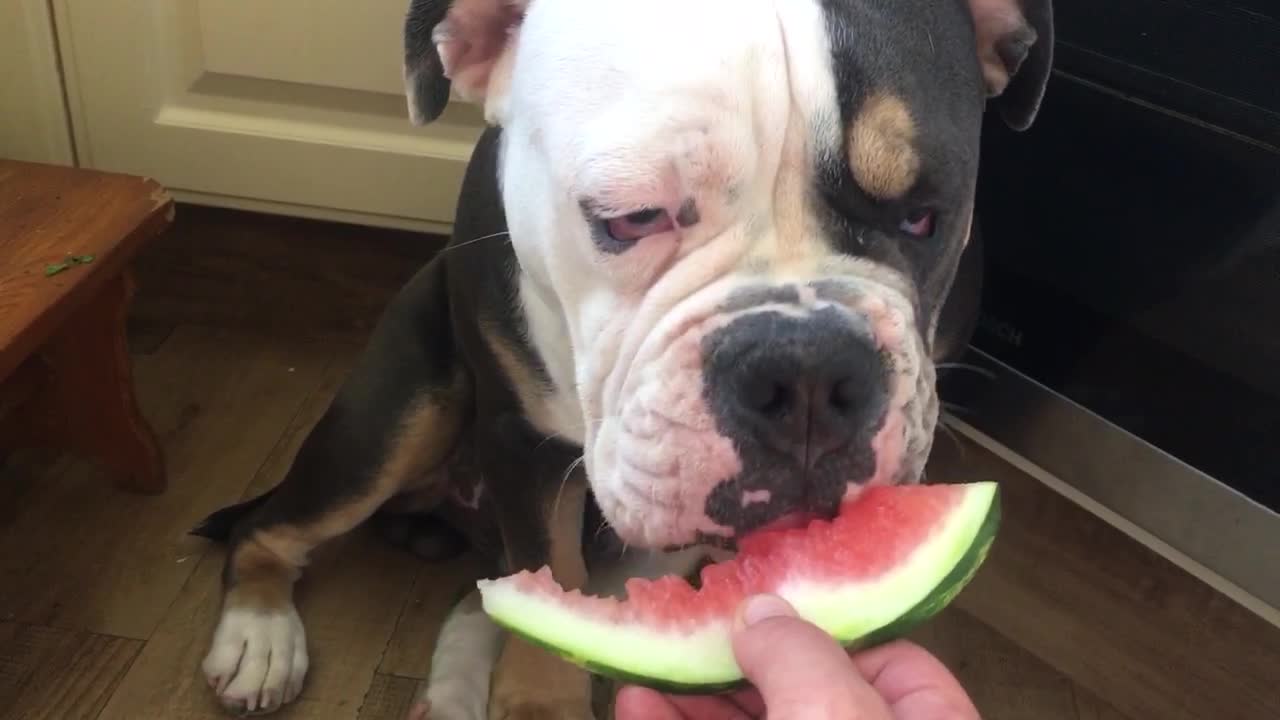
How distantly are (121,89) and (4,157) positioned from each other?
7.6 inches

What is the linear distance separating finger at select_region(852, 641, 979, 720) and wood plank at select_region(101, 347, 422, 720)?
75 cm

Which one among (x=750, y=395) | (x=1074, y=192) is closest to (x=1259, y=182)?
(x=1074, y=192)

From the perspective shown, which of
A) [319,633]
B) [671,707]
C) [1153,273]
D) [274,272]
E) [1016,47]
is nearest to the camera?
[671,707]

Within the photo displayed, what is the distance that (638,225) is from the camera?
2.74 feet

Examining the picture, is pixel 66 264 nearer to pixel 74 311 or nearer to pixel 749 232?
pixel 74 311

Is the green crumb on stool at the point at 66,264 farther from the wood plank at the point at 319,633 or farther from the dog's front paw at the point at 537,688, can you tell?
the dog's front paw at the point at 537,688

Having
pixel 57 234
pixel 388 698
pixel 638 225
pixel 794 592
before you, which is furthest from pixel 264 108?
pixel 794 592

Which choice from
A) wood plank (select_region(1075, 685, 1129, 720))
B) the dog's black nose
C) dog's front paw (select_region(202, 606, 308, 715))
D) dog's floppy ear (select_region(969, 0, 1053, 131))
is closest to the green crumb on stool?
dog's front paw (select_region(202, 606, 308, 715))

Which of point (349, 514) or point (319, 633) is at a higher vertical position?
point (349, 514)

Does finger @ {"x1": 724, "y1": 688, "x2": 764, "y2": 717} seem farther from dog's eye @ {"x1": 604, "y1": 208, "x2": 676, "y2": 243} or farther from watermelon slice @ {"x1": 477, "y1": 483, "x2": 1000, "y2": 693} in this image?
dog's eye @ {"x1": 604, "y1": 208, "x2": 676, "y2": 243}

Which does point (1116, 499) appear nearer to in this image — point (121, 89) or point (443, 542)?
point (443, 542)

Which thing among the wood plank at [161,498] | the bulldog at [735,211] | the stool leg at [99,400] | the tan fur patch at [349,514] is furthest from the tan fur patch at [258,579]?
the bulldog at [735,211]

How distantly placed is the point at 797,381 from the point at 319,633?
87 cm

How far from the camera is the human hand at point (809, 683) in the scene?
61 cm
